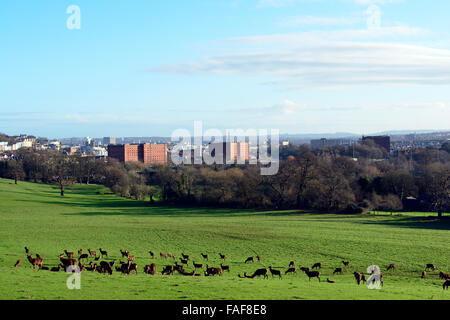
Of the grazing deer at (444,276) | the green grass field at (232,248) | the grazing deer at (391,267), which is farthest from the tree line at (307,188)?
the grazing deer at (444,276)

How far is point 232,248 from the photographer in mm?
37750

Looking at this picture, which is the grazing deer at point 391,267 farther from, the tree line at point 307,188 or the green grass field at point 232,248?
the tree line at point 307,188

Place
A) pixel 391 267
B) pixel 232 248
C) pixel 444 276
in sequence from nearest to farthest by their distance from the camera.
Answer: pixel 444 276, pixel 391 267, pixel 232 248

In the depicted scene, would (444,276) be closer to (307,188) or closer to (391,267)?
(391,267)

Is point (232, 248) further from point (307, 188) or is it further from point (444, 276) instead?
point (307, 188)

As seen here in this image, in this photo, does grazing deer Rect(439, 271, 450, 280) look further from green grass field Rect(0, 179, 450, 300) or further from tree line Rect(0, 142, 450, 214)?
tree line Rect(0, 142, 450, 214)

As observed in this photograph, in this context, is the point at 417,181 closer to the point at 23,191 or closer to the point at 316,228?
the point at 316,228

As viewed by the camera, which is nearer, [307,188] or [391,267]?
[391,267]

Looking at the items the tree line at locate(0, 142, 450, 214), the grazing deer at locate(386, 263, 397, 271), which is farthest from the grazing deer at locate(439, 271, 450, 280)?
the tree line at locate(0, 142, 450, 214)

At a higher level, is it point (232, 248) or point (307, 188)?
point (307, 188)

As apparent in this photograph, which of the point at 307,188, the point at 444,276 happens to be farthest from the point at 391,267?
the point at 307,188

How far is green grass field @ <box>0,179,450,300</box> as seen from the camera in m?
18.9

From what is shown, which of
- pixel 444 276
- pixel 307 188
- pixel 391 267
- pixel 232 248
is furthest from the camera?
pixel 307 188

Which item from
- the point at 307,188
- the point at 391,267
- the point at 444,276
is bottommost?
the point at 391,267
